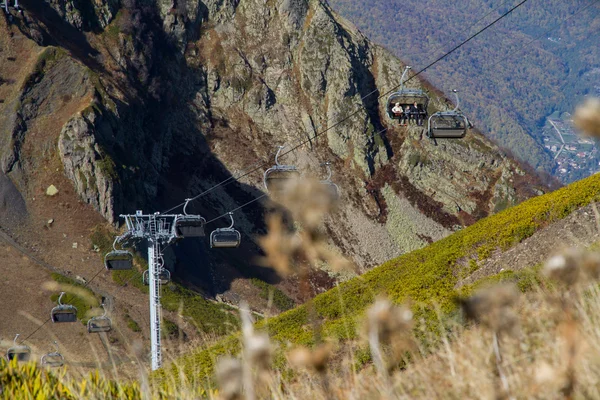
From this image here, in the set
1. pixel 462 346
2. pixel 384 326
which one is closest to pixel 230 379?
pixel 384 326

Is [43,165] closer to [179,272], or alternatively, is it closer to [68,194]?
[68,194]

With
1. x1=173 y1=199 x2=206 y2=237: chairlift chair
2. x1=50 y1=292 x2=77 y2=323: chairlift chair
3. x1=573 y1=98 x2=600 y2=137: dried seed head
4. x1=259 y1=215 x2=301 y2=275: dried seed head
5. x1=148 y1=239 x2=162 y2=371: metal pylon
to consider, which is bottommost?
x1=259 y1=215 x2=301 y2=275: dried seed head

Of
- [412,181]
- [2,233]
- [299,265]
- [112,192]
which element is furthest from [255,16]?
[299,265]

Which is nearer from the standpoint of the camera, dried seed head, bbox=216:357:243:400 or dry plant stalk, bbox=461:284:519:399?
dried seed head, bbox=216:357:243:400

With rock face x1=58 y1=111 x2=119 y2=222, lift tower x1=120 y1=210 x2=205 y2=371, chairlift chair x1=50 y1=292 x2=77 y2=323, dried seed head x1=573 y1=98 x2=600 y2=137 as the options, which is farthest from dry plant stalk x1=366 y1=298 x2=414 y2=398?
rock face x1=58 y1=111 x2=119 y2=222

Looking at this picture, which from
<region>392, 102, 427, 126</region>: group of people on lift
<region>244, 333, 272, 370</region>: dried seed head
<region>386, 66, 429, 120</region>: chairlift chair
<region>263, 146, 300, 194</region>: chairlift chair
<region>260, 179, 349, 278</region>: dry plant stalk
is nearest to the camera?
<region>244, 333, 272, 370</region>: dried seed head

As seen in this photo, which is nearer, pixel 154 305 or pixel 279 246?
pixel 279 246

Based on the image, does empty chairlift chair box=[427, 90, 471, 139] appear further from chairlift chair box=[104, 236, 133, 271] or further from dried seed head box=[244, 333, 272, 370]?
dried seed head box=[244, 333, 272, 370]

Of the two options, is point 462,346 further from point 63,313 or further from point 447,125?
point 63,313

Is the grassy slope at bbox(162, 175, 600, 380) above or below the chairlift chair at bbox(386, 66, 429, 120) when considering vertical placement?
below
